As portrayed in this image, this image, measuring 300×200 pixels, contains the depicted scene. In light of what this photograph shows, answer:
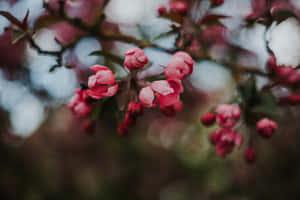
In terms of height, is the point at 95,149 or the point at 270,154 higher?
the point at 270,154

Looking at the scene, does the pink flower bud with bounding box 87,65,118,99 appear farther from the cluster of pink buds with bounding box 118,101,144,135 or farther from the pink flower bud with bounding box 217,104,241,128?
the pink flower bud with bounding box 217,104,241,128

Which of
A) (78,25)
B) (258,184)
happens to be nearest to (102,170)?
(258,184)

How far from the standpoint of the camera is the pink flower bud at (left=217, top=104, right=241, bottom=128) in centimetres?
89

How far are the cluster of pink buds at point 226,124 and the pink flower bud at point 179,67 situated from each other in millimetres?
277

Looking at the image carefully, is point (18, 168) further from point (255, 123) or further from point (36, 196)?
point (255, 123)

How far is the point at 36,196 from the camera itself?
256cm

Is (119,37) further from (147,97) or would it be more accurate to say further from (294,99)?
(294,99)

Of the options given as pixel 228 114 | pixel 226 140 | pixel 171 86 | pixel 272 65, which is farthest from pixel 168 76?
pixel 272 65

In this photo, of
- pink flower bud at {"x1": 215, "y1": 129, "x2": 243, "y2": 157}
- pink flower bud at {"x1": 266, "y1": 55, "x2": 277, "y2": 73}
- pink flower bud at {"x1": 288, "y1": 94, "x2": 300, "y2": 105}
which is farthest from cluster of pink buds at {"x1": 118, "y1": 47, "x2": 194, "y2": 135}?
pink flower bud at {"x1": 288, "y1": 94, "x2": 300, "y2": 105}


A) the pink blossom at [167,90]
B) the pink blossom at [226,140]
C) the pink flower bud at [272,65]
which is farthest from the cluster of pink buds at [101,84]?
the pink flower bud at [272,65]

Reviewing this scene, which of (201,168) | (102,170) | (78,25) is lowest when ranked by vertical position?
(102,170)

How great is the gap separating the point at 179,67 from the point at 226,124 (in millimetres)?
372

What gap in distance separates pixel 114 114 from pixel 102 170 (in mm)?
2407

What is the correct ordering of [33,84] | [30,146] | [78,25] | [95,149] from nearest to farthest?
[78,25] → [33,84] → [30,146] → [95,149]
